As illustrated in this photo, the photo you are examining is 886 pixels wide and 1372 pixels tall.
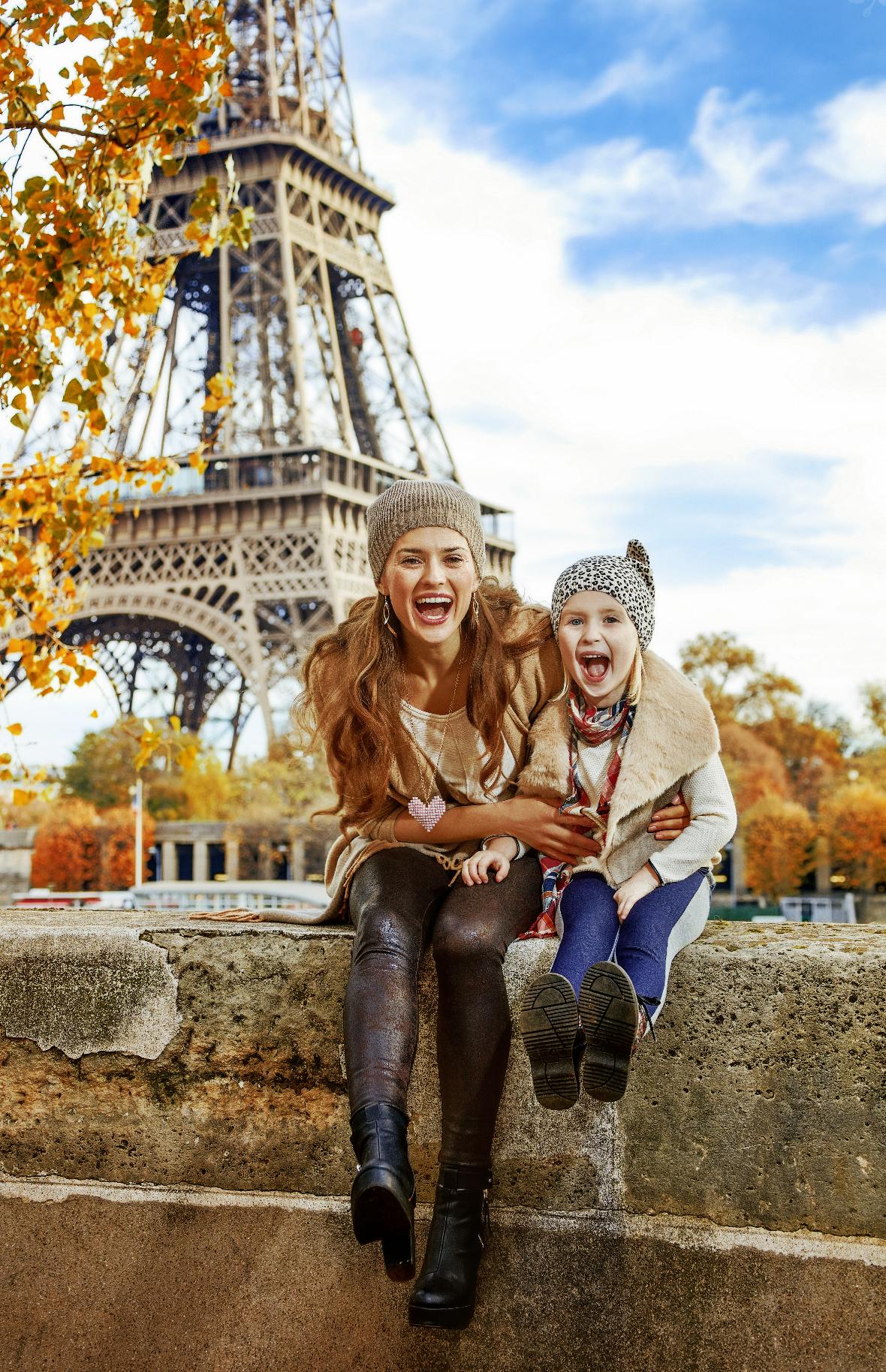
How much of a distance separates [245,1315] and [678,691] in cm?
158

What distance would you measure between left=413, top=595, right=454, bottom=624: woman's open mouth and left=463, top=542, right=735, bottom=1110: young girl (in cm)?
25

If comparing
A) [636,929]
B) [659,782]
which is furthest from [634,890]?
[659,782]

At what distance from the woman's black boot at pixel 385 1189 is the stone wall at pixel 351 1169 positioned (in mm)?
256

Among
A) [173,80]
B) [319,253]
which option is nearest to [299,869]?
[319,253]

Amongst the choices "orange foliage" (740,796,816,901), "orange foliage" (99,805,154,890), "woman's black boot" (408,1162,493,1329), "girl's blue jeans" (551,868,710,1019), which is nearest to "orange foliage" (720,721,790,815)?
"orange foliage" (740,796,816,901)

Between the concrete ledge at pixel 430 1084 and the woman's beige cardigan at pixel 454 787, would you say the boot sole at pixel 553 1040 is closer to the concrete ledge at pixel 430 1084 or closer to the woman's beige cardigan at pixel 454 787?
the concrete ledge at pixel 430 1084

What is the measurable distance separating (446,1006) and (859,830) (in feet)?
125

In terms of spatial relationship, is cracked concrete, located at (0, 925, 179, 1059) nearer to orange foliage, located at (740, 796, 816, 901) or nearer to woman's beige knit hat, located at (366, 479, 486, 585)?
woman's beige knit hat, located at (366, 479, 486, 585)

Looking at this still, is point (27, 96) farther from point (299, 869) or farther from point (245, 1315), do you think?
point (299, 869)

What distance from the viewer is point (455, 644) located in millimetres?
3092

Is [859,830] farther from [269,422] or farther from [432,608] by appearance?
[432,608]

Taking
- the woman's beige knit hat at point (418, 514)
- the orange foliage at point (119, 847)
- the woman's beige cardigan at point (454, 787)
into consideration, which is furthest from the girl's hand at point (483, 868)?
the orange foliage at point (119, 847)

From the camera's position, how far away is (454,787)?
9.71ft

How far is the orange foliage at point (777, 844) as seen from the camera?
3928cm
